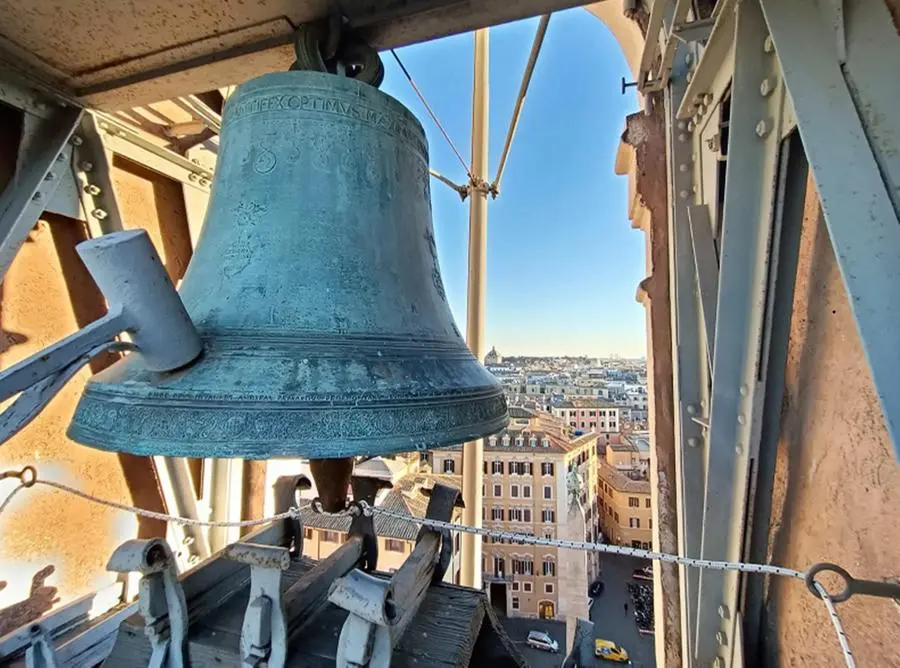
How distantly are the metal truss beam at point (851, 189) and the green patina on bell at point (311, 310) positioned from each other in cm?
47

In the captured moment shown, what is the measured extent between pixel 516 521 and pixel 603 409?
38.6ft

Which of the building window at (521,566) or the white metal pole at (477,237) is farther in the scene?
the building window at (521,566)

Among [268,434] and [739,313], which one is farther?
[739,313]

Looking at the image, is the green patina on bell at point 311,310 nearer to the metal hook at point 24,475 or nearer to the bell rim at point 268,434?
the bell rim at point 268,434

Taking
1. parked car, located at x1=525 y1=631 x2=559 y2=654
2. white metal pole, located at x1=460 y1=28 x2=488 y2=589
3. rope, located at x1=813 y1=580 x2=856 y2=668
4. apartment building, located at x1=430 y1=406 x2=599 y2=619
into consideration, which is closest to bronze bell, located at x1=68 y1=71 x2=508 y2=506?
rope, located at x1=813 y1=580 x2=856 y2=668

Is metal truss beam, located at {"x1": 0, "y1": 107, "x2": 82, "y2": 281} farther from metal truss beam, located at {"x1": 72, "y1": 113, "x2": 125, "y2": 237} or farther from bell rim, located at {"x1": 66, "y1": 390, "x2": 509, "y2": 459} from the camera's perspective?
bell rim, located at {"x1": 66, "y1": 390, "x2": 509, "y2": 459}

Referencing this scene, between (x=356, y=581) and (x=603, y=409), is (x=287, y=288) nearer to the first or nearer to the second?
(x=356, y=581)

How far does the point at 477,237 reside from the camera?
2912 mm

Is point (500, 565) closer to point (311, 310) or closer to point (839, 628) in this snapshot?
point (839, 628)

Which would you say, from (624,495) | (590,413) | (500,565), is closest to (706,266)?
(500,565)

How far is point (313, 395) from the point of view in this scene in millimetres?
555

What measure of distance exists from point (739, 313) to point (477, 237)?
2.16 metres

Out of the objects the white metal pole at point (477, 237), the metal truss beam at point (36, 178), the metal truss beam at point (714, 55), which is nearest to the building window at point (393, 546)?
the white metal pole at point (477, 237)

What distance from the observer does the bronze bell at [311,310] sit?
0.54m
